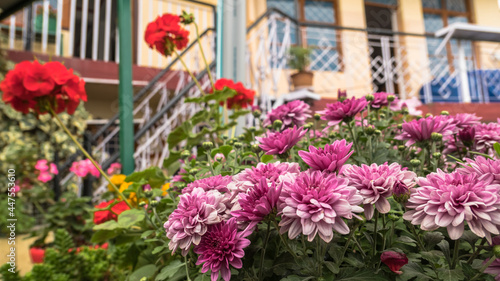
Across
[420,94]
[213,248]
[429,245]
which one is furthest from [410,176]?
[420,94]

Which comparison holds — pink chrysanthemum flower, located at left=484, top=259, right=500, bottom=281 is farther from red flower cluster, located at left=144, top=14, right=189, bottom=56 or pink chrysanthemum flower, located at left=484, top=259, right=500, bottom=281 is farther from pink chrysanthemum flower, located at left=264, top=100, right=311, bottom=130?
red flower cluster, located at left=144, top=14, right=189, bottom=56

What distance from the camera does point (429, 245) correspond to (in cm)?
55

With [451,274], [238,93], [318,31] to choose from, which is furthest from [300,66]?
[451,274]

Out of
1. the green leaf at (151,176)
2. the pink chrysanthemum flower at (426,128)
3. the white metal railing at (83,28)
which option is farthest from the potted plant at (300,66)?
the pink chrysanthemum flower at (426,128)

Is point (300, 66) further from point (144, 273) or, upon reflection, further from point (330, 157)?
point (330, 157)

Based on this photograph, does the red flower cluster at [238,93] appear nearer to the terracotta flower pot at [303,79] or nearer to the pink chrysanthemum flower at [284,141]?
the pink chrysanthemum flower at [284,141]

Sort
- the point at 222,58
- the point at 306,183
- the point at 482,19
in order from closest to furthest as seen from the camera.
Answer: the point at 306,183
the point at 222,58
the point at 482,19

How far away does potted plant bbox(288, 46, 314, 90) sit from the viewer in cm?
336

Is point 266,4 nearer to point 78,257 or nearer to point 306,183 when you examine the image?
point 78,257

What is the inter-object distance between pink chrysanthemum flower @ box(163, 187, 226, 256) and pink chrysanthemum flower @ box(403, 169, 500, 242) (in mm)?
280

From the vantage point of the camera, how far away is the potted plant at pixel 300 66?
336 cm

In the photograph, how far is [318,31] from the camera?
453 centimetres

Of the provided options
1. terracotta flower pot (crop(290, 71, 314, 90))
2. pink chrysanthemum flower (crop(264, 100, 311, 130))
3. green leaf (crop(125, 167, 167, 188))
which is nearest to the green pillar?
green leaf (crop(125, 167, 167, 188))

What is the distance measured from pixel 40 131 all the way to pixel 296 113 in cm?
405
